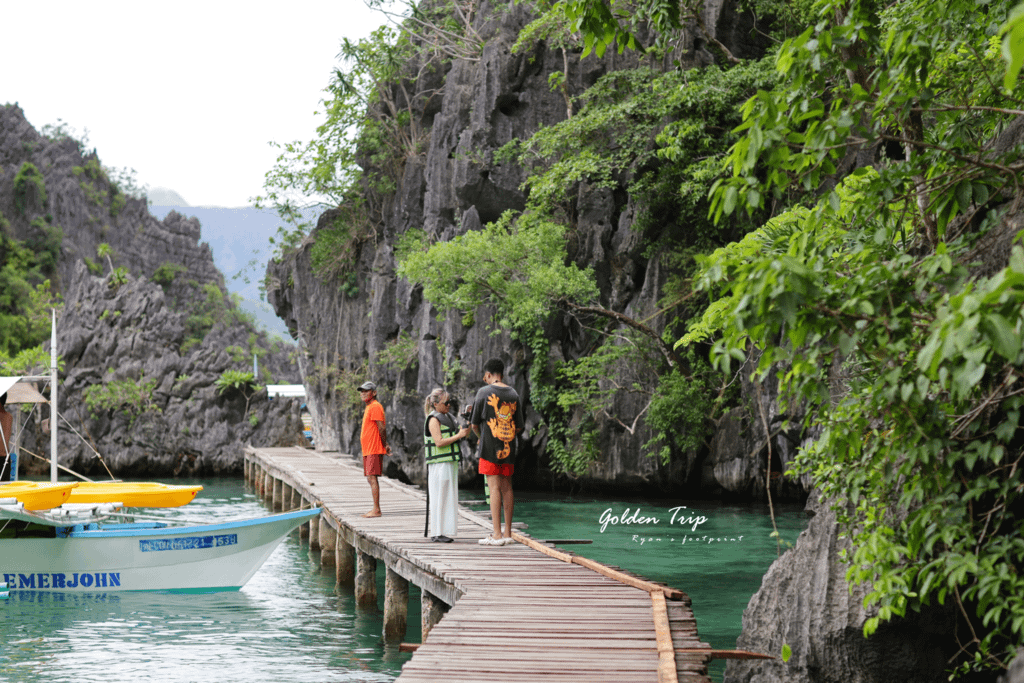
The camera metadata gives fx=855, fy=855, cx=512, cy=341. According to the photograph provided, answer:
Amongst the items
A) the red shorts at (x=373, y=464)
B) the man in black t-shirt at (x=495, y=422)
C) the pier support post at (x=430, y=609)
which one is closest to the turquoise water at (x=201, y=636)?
the pier support post at (x=430, y=609)

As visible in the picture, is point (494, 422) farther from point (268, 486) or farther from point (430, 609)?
point (268, 486)

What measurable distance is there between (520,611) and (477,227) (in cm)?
1817

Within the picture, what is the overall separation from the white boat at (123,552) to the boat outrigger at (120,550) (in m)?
0.01

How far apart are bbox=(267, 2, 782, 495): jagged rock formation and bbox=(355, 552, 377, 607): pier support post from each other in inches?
376

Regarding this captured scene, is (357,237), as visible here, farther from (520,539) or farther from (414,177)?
(520,539)

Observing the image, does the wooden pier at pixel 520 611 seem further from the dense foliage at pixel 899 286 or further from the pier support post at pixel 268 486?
the pier support post at pixel 268 486

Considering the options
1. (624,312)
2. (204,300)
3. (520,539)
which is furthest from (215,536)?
(204,300)

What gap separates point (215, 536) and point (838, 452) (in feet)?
31.3

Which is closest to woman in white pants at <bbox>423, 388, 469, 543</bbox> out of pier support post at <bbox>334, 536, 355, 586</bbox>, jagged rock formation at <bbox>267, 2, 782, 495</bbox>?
pier support post at <bbox>334, 536, 355, 586</bbox>

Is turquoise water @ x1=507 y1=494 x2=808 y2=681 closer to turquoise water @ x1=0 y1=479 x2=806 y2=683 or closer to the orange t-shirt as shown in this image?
turquoise water @ x1=0 y1=479 x2=806 y2=683

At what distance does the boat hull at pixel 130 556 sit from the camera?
11.4 meters

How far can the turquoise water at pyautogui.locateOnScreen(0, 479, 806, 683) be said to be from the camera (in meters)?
8.39

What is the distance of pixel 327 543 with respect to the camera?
14.4m

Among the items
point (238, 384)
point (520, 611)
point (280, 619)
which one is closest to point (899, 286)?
point (520, 611)
